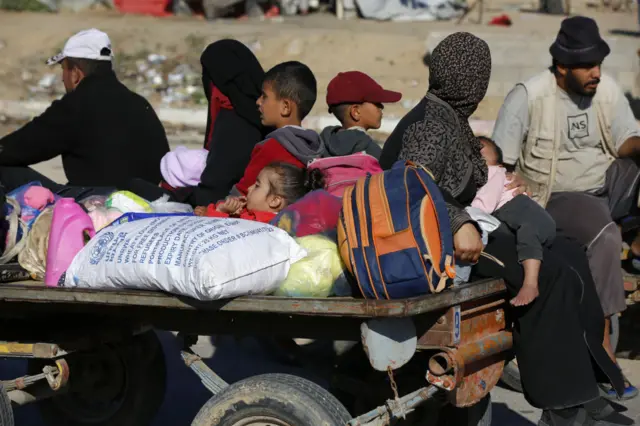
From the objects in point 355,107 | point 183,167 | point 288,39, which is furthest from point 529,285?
point 288,39

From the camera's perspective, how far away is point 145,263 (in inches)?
147

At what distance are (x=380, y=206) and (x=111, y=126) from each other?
2434 mm

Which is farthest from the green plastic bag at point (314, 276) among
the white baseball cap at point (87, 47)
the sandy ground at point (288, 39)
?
the sandy ground at point (288, 39)

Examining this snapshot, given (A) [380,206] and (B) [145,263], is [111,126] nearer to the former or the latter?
(B) [145,263]

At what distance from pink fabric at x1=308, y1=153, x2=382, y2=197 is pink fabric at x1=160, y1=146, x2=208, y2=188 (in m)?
0.95

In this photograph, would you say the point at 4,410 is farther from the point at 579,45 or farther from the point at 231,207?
the point at 579,45

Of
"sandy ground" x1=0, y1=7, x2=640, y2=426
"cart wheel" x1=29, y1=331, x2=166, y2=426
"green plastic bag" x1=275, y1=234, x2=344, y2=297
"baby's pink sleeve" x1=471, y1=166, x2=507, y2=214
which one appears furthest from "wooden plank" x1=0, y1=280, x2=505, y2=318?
"sandy ground" x1=0, y1=7, x2=640, y2=426

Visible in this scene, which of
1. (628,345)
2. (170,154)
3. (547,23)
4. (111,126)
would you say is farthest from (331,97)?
(547,23)

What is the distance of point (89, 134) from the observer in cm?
559

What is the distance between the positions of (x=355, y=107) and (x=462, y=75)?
1.01 metres

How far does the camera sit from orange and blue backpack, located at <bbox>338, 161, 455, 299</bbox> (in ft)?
11.7

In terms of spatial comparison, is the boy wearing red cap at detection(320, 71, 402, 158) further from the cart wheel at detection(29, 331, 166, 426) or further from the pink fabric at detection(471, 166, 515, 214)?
the cart wheel at detection(29, 331, 166, 426)

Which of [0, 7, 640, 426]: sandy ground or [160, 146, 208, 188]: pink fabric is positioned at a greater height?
[160, 146, 208, 188]: pink fabric

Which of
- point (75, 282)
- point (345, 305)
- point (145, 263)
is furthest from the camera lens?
point (75, 282)
